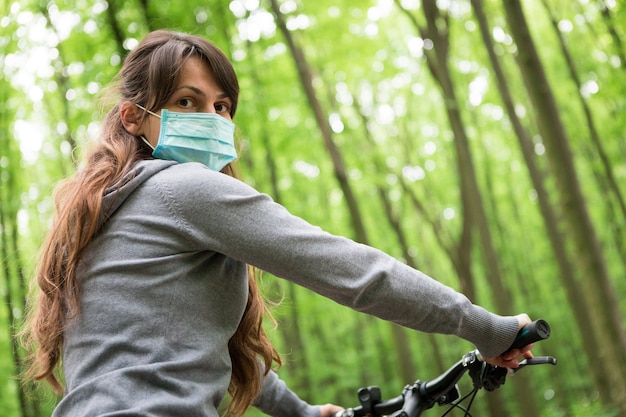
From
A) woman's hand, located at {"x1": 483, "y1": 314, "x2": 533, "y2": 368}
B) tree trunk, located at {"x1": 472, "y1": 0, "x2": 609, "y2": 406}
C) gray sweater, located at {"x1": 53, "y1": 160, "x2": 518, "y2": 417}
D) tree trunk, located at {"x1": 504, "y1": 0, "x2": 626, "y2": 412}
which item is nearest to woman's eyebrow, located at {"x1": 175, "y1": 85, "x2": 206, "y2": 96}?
gray sweater, located at {"x1": 53, "y1": 160, "x2": 518, "y2": 417}

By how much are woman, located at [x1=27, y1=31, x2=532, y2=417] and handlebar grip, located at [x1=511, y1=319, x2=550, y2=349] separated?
32 mm

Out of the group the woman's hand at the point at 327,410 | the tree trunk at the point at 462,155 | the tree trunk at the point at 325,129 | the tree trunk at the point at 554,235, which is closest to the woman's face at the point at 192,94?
the woman's hand at the point at 327,410

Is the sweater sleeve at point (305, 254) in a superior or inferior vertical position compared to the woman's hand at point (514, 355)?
superior

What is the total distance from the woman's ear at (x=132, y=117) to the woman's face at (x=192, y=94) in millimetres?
19

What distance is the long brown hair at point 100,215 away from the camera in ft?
6.50

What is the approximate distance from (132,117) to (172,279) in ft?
2.10

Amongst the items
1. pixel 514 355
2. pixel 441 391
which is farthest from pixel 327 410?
pixel 514 355

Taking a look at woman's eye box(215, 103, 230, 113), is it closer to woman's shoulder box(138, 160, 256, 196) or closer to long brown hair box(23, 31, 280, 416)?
long brown hair box(23, 31, 280, 416)

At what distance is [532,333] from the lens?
6.80 feet

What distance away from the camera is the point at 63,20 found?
11.0m

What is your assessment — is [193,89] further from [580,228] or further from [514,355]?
[580,228]

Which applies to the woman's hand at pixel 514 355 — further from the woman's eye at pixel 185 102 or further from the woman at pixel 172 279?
the woman's eye at pixel 185 102

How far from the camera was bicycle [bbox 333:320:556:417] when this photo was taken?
243 cm

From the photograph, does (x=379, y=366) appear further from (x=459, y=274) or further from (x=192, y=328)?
(x=192, y=328)
